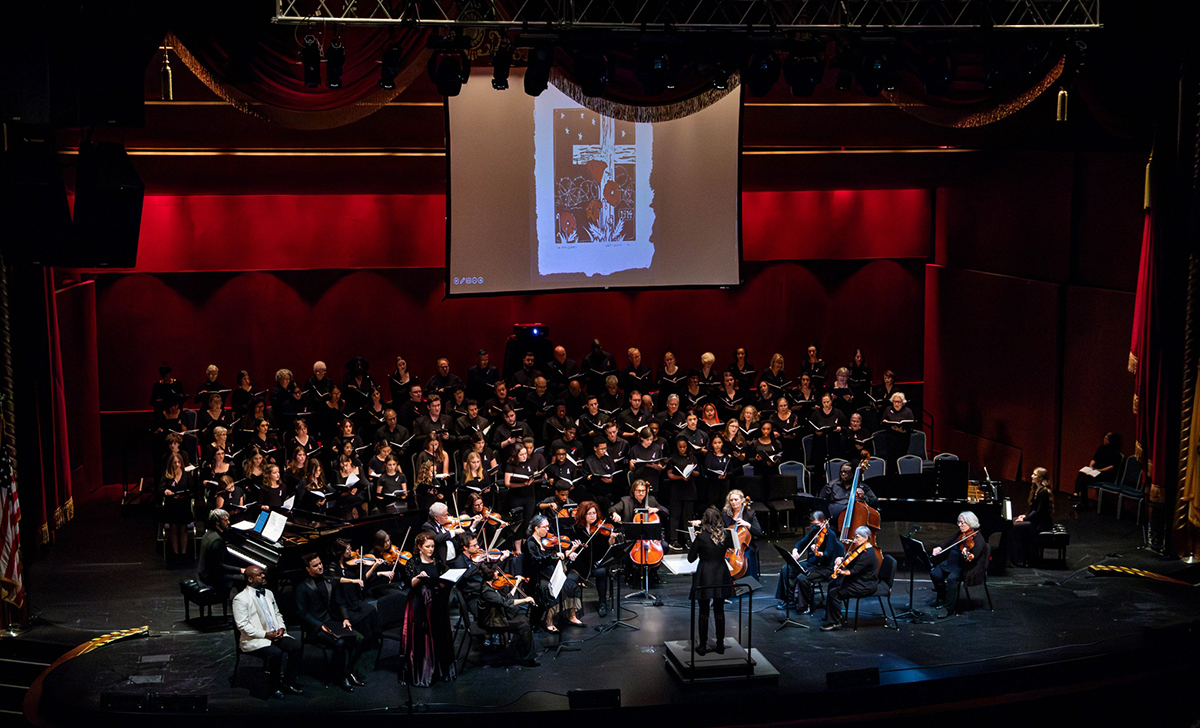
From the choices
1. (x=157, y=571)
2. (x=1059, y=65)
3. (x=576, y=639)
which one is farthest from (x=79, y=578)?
(x=1059, y=65)

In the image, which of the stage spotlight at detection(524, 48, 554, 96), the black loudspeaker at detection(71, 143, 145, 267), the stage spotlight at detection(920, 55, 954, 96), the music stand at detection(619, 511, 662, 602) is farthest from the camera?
the music stand at detection(619, 511, 662, 602)

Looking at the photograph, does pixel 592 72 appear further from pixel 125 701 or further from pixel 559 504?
pixel 125 701

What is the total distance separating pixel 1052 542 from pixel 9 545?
897cm

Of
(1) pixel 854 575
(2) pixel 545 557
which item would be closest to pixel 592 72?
(2) pixel 545 557

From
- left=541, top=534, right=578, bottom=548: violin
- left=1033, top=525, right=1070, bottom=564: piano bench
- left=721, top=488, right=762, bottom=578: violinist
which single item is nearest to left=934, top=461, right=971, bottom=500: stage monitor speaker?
left=1033, top=525, right=1070, bottom=564: piano bench

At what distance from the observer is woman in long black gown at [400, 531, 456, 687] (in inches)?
Result: 338

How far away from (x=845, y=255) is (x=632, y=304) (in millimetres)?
2937

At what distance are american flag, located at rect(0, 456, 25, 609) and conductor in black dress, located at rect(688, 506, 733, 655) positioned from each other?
17.4 ft

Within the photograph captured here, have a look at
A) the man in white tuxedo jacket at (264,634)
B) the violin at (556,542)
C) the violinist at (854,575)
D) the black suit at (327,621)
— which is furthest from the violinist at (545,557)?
A: the violinist at (854,575)

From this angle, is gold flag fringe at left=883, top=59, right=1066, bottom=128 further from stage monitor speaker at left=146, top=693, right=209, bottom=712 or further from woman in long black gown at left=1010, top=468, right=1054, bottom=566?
stage monitor speaker at left=146, top=693, right=209, bottom=712

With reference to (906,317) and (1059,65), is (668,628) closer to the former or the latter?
(1059,65)

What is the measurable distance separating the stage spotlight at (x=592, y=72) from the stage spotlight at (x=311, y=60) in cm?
205

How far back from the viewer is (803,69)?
390 inches

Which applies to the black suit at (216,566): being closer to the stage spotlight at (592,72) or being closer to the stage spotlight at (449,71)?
the stage spotlight at (449,71)
